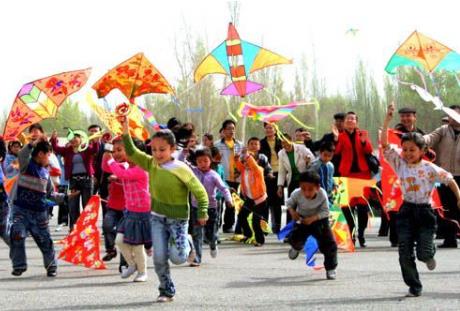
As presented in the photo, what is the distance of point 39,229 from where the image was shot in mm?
10734

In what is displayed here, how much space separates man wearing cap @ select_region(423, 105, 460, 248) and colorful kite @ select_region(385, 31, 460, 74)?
60cm

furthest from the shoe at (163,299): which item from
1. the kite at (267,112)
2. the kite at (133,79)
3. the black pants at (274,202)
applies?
the kite at (267,112)

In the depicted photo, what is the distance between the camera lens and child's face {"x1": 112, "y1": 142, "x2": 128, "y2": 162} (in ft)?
34.0

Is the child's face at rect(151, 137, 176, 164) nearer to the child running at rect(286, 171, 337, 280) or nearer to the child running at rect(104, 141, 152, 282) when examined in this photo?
the child running at rect(104, 141, 152, 282)

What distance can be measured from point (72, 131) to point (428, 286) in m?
8.30

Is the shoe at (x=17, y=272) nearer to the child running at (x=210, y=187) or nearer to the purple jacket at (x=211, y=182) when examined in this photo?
the child running at (x=210, y=187)

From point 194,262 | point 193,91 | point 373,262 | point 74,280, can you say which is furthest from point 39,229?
point 193,91

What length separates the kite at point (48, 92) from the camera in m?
14.6

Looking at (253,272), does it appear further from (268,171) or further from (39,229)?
(268,171)

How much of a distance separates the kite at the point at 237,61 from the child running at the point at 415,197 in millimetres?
8865

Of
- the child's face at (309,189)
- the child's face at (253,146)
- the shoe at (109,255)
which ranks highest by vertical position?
the child's face at (253,146)

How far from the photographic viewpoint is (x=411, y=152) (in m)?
8.91

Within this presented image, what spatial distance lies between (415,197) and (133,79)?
18.6ft

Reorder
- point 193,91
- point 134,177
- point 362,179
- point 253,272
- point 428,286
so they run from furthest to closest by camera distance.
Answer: point 193,91 < point 362,179 < point 253,272 < point 134,177 < point 428,286
